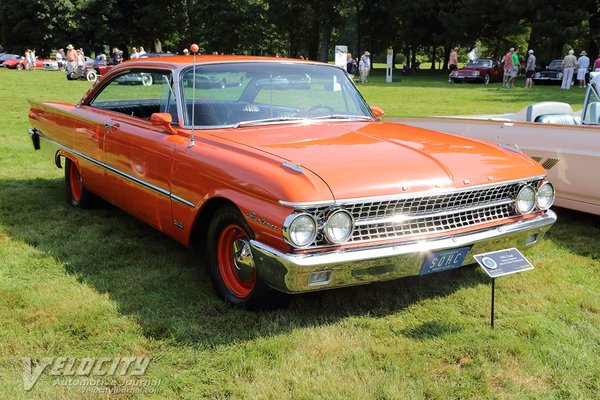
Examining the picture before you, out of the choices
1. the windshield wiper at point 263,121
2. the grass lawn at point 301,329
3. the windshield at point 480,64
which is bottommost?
the grass lawn at point 301,329

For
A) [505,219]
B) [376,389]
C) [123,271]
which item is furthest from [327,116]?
[376,389]

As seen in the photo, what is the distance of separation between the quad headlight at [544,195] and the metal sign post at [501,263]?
736mm

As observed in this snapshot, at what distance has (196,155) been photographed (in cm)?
365

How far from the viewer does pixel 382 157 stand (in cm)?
343

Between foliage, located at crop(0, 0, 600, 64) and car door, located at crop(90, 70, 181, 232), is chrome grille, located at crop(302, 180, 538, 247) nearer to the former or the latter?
car door, located at crop(90, 70, 181, 232)

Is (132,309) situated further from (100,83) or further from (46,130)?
(46,130)

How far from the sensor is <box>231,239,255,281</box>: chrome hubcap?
3312mm

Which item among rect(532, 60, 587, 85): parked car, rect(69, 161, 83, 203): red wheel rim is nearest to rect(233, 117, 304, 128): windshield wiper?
rect(69, 161, 83, 203): red wheel rim

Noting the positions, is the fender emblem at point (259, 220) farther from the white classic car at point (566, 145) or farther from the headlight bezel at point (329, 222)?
the white classic car at point (566, 145)

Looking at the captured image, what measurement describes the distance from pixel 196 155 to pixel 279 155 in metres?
0.64

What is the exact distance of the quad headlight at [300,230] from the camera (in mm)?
2910

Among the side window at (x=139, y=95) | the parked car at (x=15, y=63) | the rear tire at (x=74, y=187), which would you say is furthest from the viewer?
Answer: the parked car at (x=15, y=63)

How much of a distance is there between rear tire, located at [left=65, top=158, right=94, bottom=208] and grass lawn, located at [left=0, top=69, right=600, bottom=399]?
0.89 metres

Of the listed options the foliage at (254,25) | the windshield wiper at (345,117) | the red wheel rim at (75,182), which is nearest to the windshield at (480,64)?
the foliage at (254,25)
